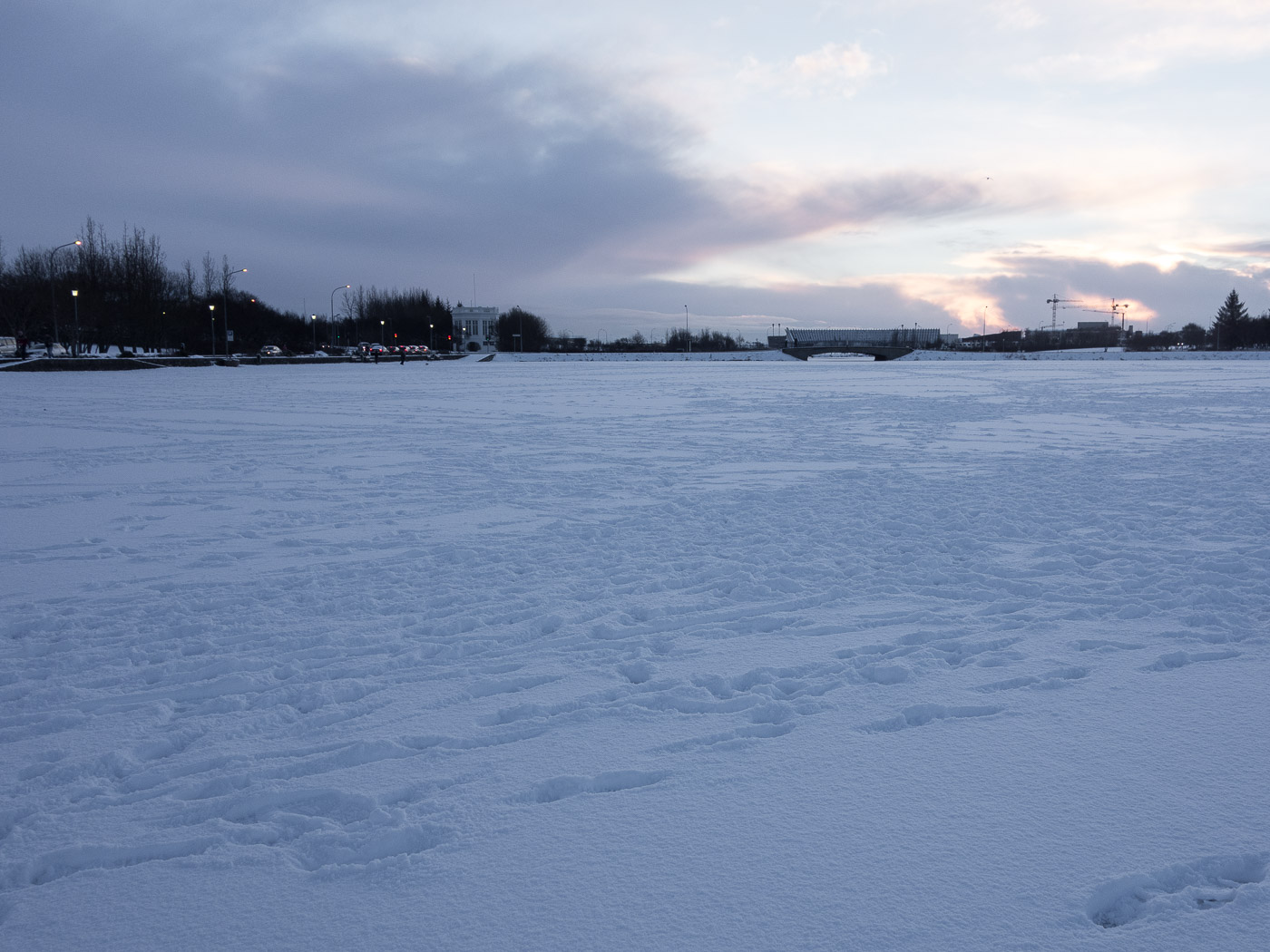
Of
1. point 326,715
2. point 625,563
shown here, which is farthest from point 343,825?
point 625,563

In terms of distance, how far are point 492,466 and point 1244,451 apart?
12.6m

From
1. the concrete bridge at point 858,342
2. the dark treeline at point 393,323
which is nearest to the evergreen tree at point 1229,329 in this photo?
the concrete bridge at point 858,342

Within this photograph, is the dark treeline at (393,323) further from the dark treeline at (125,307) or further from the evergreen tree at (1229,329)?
the evergreen tree at (1229,329)

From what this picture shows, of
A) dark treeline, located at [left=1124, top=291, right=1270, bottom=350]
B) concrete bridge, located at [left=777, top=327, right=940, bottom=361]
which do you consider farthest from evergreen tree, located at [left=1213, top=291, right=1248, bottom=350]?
concrete bridge, located at [left=777, top=327, right=940, bottom=361]

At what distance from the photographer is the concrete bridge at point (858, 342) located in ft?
356

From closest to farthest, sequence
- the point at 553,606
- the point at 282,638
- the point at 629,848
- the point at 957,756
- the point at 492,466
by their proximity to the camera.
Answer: the point at 629,848
the point at 957,756
the point at 282,638
the point at 553,606
the point at 492,466

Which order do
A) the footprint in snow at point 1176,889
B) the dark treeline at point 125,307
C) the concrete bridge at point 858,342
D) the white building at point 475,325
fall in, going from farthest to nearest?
the white building at point 475,325, the concrete bridge at point 858,342, the dark treeline at point 125,307, the footprint in snow at point 1176,889

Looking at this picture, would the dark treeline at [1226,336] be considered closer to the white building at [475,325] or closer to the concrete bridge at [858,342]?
the concrete bridge at [858,342]

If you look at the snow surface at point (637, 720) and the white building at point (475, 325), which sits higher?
the white building at point (475, 325)

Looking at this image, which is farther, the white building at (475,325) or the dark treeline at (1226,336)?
the white building at (475,325)

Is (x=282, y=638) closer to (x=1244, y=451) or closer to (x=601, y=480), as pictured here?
(x=601, y=480)

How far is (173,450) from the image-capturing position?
15.0 meters

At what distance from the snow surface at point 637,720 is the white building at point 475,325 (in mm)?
167191

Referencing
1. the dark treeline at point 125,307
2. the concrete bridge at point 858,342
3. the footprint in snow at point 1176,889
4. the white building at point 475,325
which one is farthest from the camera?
the white building at point 475,325
